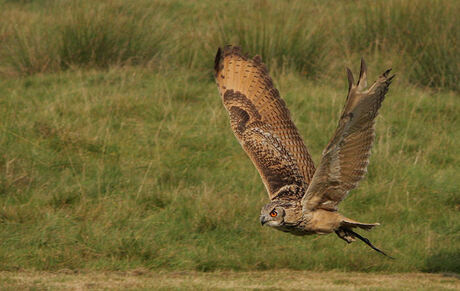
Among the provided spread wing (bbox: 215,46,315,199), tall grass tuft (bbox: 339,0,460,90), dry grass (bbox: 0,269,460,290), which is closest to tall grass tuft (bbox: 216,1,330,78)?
tall grass tuft (bbox: 339,0,460,90)

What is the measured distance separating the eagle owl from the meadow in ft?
3.51

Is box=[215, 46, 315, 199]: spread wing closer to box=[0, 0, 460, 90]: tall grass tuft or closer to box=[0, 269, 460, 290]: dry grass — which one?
box=[0, 269, 460, 290]: dry grass

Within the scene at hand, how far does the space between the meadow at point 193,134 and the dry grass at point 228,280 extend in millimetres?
116

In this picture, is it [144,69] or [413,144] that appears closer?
[413,144]

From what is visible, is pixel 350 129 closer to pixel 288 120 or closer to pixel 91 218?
pixel 288 120

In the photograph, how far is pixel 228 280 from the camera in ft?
19.1

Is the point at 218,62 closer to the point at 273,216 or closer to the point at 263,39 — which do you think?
the point at 273,216

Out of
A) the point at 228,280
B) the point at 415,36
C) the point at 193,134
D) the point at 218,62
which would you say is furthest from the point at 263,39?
the point at 228,280

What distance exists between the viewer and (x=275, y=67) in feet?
31.1

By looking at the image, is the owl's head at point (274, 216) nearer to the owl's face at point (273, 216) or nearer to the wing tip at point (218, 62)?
the owl's face at point (273, 216)

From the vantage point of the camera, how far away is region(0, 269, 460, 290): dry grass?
5.55 metres

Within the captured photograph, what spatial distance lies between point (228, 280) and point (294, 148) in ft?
3.62

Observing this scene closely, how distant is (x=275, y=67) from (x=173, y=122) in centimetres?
189

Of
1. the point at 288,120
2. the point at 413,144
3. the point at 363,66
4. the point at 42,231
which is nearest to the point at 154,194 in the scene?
the point at 42,231
